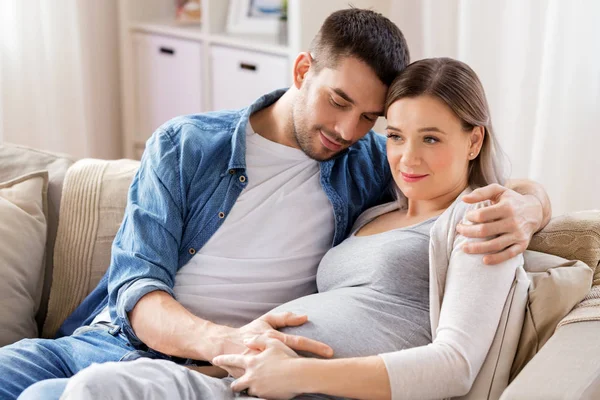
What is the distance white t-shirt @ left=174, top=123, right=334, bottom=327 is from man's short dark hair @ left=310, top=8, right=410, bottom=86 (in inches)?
9.7

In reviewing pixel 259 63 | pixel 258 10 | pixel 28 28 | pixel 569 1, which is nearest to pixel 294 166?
pixel 569 1

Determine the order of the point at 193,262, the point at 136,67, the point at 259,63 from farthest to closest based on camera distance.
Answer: the point at 136,67
the point at 259,63
the point at 193,262

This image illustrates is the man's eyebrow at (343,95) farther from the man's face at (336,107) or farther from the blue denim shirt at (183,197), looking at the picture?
the blue denim shirt at (183,197)

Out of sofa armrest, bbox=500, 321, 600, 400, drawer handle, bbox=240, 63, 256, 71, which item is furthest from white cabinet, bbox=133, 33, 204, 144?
sofa armrest, bbox=500, 321, 600, 400

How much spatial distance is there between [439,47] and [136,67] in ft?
4.67

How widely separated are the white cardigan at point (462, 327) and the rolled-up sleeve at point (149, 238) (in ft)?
1.82

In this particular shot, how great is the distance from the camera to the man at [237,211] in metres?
1.80

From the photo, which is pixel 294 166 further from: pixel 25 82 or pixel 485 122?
pixel 25 82

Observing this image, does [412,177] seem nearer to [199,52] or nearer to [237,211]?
[237,211]

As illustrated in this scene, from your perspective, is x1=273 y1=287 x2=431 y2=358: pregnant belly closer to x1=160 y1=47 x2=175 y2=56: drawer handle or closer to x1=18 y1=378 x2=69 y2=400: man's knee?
x1=18 y1=378 x2=69 y2=400: man's knee

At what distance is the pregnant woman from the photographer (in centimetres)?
152

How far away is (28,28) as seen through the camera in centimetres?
337

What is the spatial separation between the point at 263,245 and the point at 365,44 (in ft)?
1.62

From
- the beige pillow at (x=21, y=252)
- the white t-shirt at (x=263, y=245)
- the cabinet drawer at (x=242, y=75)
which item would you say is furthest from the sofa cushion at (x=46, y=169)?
the cabinet drawer at (x=242, y=75)
